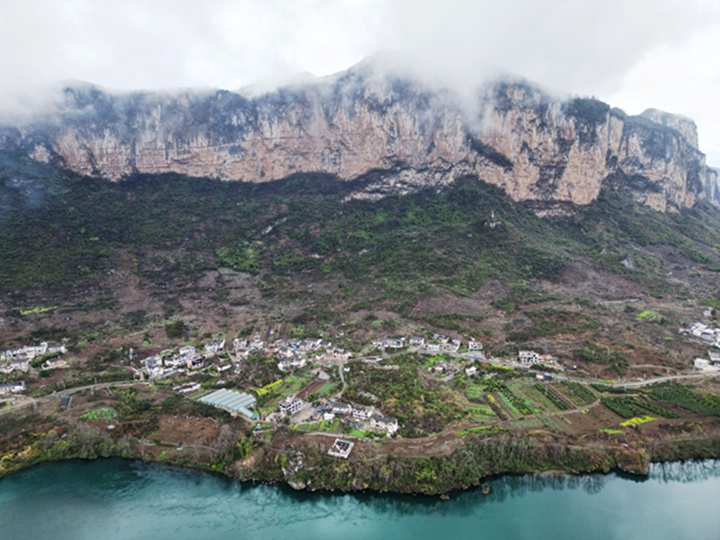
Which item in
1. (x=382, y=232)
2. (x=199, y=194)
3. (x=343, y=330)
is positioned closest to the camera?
(x=343, y=330)

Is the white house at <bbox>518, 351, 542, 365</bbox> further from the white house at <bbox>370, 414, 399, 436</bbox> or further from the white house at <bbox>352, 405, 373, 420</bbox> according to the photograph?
the white house at <bbox>352, 405, 373, 420</bbox>

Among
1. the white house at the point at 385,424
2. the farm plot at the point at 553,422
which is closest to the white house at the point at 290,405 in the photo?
the white house at the point at 385,424

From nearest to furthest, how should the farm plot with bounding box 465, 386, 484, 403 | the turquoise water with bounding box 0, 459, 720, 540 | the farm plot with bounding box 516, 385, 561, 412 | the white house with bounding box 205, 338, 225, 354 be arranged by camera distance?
the turquoise water with bounding box 0, 459, 720, 540
the farm plot with bounding box 516, 385, 561, 412
the farm plot with bounding box 465, 386, 484, 403
the white house with bounding box 205, 338, 225, 354

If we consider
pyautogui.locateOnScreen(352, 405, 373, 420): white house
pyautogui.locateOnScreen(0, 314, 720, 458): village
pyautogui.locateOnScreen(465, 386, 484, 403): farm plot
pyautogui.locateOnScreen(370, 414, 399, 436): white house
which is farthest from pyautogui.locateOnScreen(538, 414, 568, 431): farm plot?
pyautogui.locateOnScreen(352, 405, 373, 420): white house

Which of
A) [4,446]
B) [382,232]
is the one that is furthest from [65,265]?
[382,232]

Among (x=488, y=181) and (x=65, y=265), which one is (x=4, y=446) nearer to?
(x=65, y=265)
